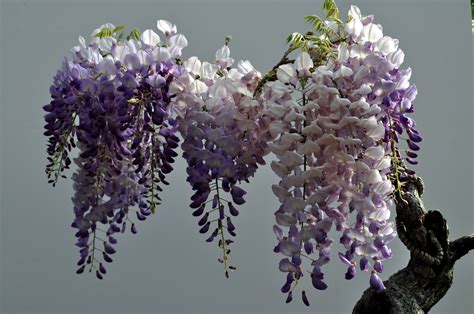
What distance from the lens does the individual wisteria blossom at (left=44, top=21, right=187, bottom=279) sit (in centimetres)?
115

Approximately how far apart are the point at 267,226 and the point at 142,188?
1.09m

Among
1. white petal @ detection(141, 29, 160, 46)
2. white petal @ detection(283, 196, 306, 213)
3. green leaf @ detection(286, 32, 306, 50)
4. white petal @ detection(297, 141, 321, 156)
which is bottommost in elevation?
white petal @ detection(283, 196, 306, 213)

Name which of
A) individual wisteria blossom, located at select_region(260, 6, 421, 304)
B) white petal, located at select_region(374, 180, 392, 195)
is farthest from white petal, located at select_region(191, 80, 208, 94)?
white petal, located at select_region(374, 180, 392, 195)

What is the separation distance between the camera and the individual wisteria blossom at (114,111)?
115 cm

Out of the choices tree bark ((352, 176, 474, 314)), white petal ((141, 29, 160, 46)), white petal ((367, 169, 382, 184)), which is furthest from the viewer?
tree bark ((352, 176, 474, 314))

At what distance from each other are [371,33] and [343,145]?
198 mm

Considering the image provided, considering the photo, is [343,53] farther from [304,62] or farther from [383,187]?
[383,187]

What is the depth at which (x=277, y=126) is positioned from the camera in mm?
1105

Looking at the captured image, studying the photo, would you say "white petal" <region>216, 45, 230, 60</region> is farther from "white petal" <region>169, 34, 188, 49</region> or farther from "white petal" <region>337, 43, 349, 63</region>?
"white petal" <region>337, 43, 349, 63</region>

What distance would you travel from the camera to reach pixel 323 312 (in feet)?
7.71

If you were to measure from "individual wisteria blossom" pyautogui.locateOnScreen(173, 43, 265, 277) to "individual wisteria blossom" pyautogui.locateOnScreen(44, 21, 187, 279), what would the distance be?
0.03m

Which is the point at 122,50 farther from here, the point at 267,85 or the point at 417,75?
the point at 417,75

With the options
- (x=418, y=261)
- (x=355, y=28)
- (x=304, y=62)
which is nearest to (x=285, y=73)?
(x=304, y=62)

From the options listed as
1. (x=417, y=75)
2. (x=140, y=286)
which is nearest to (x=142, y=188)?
(x=140, y=286)
